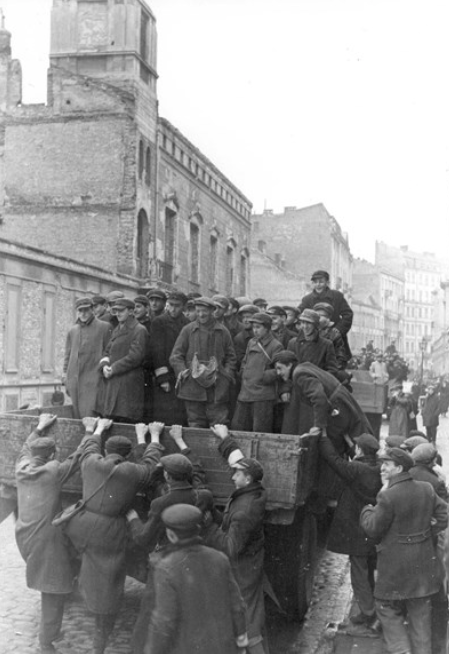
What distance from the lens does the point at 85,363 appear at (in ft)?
24.5

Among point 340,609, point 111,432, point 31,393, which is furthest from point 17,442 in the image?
point 31,393

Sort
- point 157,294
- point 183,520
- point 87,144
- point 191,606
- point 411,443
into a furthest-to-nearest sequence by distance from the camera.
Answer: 1. point 87,144
2. point 157,294
3. point 411,443
4. point 183,520
5. point 191,606

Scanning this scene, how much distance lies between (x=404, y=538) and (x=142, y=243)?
22503 mm

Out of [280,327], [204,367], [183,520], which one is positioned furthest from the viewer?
[280,327]

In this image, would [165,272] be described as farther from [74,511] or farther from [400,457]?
[400,457]

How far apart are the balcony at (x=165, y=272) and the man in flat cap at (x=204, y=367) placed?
68.9 ft

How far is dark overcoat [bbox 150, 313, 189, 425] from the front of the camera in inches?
304

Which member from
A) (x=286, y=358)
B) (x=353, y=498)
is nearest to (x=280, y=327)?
(x=286, y=358)

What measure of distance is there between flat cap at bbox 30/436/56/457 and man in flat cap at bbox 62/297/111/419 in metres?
1.51

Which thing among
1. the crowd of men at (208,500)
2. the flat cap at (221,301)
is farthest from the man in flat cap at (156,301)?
the crowd of men at (208,500)

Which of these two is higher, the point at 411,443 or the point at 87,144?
the point at 87,144

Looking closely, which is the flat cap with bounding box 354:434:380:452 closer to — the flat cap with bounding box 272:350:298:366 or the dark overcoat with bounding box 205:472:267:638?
the flat cap with bounding box 272:350:298:366

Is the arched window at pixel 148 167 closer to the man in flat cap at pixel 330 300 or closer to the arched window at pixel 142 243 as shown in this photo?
the arched window at pixel 142 243

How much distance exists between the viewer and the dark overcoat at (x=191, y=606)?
149 inches
